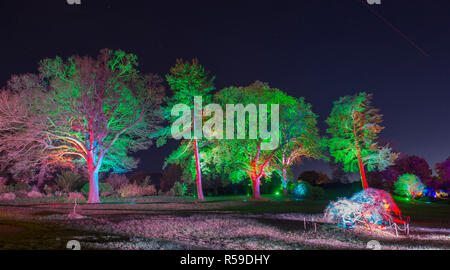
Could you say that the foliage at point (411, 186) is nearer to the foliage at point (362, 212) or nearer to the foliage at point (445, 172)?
the foliage at point (445, 172)

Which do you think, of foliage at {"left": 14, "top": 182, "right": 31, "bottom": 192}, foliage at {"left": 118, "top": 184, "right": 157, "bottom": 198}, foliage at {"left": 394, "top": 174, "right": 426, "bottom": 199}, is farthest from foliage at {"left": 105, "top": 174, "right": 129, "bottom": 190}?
foliage at {"left": 394, "top": 174, "right": 426, "bottom": 199}

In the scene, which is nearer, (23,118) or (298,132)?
(23,118)

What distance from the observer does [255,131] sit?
30.6m

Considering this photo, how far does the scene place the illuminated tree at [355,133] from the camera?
39188mm

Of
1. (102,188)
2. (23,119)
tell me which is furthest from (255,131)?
(23,119)

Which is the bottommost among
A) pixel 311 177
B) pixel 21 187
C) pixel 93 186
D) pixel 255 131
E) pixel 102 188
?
pixel 102 188

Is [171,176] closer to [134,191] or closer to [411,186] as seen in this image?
[134,191]

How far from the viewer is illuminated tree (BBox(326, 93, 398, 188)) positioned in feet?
129

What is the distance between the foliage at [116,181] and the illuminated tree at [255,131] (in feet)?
57.3

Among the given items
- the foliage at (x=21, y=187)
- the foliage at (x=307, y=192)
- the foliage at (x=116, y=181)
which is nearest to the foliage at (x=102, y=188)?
the foliage at (x=116, y=181)

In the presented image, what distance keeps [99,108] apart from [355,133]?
1200 inches

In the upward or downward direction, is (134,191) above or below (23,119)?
below

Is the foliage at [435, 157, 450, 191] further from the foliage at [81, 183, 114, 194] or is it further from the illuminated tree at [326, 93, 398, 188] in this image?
the foliage at [81, 183, 114, 194]
